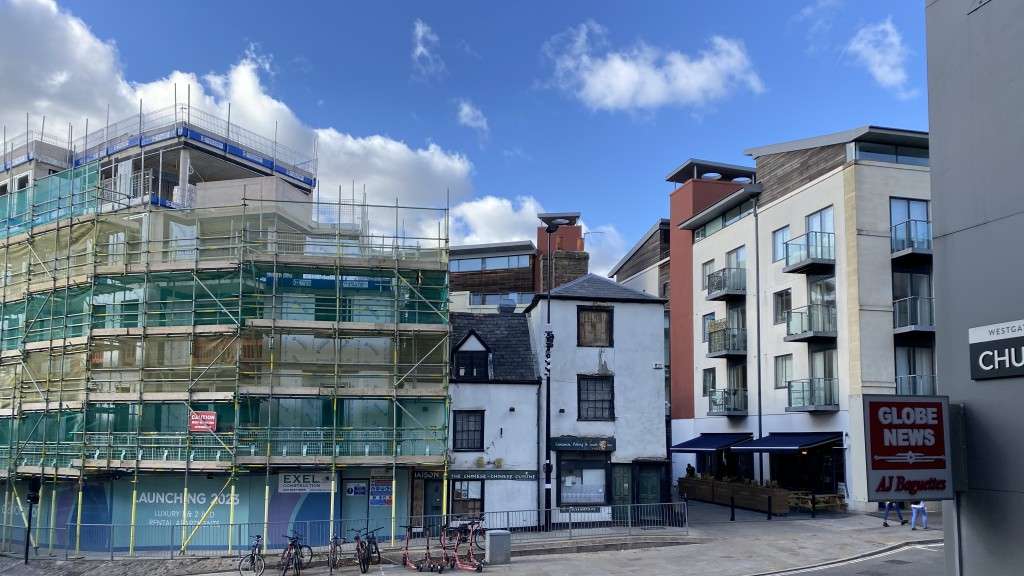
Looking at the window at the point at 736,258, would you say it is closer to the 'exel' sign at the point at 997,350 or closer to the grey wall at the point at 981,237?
the grey wall at the point at 981,237

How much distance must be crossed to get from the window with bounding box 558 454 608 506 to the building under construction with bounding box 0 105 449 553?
166 inches

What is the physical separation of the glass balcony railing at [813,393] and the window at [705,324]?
30.9 feet

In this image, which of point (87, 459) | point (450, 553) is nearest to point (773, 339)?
point (450, 553)

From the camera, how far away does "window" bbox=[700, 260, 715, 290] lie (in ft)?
149

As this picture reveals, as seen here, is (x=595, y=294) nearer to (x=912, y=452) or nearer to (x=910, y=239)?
(x=910, y=239)

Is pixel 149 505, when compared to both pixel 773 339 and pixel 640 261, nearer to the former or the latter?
pixel 773 339

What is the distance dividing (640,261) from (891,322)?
2666 cm

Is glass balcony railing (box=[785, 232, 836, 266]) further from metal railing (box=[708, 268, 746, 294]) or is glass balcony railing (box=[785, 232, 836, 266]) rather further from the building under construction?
the building under construction

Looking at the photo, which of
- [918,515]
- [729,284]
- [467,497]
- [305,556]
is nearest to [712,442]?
[729,284]

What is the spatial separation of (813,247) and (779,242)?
365 cm

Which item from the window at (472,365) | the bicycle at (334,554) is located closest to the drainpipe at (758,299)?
the window at (472,365)

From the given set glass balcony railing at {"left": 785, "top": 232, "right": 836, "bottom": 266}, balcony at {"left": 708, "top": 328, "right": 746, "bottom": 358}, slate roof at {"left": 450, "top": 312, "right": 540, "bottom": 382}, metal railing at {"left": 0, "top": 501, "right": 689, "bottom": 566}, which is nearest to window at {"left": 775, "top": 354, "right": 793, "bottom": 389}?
balcony at {"left": 708, "top": 328, "right": 746, "bottom": 358}

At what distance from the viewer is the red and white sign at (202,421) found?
2775cm

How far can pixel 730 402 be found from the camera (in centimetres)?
4178
